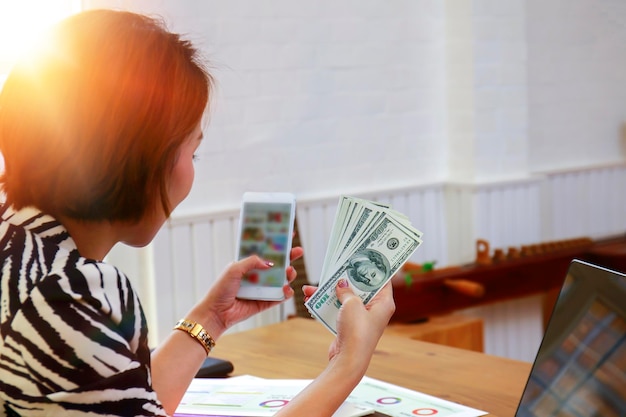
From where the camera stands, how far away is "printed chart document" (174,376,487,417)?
1.42 meters

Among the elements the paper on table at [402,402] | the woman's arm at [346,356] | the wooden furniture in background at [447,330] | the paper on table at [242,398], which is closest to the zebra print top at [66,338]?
the woman's arm at [346,356]

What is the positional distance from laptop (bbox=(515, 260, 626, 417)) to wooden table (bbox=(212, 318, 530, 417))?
0.60 feet

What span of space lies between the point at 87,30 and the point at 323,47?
97.3 inches

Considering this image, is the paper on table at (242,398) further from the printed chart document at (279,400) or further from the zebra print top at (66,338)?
the zebra print top at (66,338)

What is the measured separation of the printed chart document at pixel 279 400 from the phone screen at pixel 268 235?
7.2 inches

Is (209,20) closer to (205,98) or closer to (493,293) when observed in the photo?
(493,293)

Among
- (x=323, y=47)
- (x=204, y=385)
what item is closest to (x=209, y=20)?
(x=323, y=47)

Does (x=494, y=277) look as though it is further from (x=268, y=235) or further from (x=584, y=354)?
(x=584, y=354)

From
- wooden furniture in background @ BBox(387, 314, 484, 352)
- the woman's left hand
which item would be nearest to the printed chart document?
the woman's left hand

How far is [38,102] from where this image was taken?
1.07 meters

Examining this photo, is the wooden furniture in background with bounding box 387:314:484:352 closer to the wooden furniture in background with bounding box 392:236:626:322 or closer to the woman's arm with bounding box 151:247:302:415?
the wooden furniture in background with bounding box 392:236:626:322

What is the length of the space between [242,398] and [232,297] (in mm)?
165

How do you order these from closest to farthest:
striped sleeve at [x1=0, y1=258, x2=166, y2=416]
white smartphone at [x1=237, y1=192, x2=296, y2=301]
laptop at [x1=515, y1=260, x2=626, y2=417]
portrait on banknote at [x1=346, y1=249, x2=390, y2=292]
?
striped sleeve at [x1=0, y1=258, x2=166, y2=416], laptop at [x1=515, y1=260, x2=626, y2=417], portrait on banknote at [x1=346, y1=249, x2=390, y2=292], white smartphone at [x1=237, y1=192, x2=296, y2=301]

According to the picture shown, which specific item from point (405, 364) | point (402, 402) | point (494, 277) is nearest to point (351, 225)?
point (402, 402)
